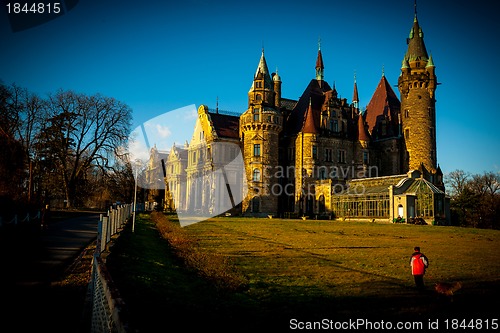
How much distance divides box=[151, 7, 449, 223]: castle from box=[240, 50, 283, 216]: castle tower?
0.43 ft

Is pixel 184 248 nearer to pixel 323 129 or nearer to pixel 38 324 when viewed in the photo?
pixel 38 324

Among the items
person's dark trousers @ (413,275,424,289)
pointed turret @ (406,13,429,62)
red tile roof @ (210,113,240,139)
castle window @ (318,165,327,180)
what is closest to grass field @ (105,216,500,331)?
person's dark trousers @ (413,275,424,289)

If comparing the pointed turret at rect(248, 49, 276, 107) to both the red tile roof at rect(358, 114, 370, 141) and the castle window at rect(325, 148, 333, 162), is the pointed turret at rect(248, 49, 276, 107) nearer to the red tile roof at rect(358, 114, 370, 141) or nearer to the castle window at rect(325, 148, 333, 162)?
the castle window at rect(325, 148, 333, 162)

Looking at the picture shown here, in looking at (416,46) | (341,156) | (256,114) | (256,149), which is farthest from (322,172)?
(416,46)

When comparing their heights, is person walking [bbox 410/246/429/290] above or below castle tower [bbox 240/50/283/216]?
below

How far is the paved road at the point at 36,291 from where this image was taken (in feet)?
23.4

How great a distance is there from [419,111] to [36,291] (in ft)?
183

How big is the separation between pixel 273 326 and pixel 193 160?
58.3m

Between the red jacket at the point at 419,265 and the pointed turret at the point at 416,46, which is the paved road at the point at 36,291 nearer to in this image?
the red jacket at the point at 419,265

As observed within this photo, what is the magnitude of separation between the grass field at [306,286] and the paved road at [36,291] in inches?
53.7

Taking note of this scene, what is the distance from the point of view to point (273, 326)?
8102 millimetres

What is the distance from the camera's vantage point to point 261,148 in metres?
56.1

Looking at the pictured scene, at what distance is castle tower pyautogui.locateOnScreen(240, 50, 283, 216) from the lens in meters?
55.1

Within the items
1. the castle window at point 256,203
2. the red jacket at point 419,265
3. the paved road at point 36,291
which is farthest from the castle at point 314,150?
the paved road at point 36,291
